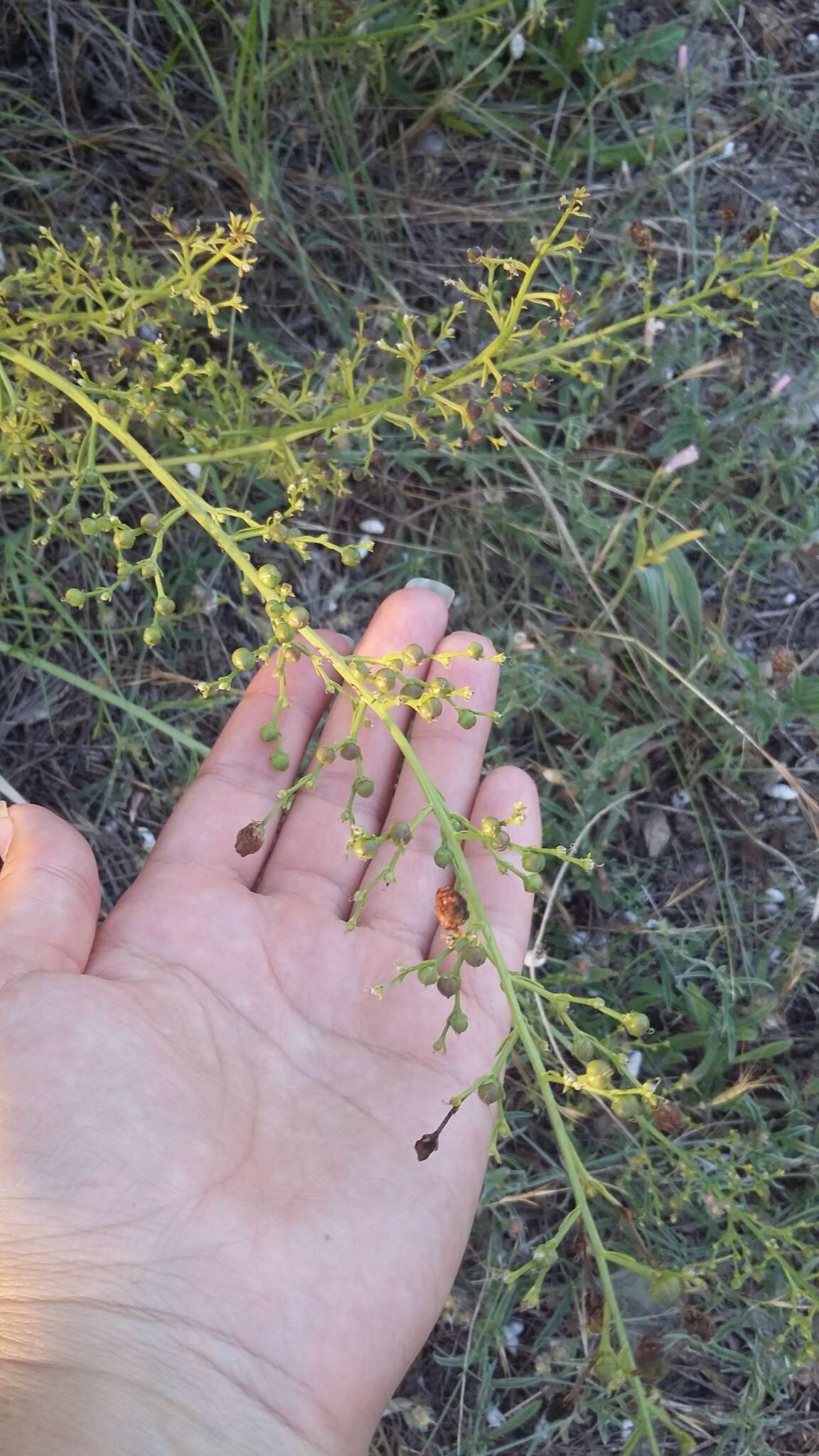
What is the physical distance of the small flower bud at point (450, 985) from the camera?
178 centimetres

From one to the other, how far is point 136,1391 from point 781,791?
2.44m

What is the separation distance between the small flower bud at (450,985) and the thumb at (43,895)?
87 centimetres

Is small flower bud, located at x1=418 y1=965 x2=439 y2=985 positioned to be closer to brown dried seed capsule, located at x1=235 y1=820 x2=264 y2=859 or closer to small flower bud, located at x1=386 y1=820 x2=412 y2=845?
small flower bud, located at x1=386 y1=820 x2=412 y2=845

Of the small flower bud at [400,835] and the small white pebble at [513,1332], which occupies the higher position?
the small flower bud at [400,835]

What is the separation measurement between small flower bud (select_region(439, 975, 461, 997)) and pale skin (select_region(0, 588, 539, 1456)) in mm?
714

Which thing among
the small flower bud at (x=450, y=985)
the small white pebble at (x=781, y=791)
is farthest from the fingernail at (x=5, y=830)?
the small white pebble at (x=781, y=791)

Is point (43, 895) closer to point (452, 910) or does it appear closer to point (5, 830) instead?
point (5, 830)

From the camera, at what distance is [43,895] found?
2.25 metres

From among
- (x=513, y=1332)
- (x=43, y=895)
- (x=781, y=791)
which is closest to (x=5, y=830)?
(x=43, y=895)

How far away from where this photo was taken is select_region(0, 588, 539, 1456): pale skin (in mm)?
2094

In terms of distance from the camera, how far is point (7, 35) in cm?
329

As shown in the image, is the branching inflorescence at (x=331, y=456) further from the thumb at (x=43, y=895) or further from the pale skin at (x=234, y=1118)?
the thumb at (x=43, y=895)

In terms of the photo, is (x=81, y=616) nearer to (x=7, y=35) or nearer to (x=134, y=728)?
(x=134, y=728)

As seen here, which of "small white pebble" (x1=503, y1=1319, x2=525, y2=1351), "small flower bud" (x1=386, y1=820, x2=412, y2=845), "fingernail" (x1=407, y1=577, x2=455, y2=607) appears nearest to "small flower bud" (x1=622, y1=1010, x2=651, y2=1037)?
"small flower bud" (x1=386, y1=820, x2=412, y2=845)
